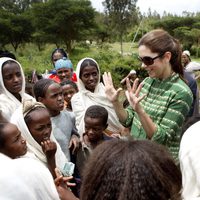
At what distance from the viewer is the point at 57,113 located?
3.02 m

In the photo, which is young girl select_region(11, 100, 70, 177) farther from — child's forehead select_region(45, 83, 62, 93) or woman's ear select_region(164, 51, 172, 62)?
woman's ear select_region(164, 51, 172, 62)

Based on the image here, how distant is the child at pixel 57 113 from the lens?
→ 2.89 m

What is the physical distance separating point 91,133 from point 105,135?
0.54 ft

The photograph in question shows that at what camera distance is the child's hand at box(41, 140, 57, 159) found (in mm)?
2250

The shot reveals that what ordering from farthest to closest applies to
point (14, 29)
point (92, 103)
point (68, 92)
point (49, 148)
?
point (14, 29), point (68, 92), point (92, 103), point (49, 148)

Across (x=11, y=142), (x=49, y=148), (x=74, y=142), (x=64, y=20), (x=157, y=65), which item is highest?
(x=64, y=20)

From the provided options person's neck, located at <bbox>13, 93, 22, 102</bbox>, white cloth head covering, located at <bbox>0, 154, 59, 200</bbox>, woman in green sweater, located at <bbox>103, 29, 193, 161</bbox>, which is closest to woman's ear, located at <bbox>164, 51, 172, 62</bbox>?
woman in green sweater, located at <bbox>103, 29, 193, 161</bbox>

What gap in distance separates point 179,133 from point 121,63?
14.8 m

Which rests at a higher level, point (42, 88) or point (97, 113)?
point (42, 88)

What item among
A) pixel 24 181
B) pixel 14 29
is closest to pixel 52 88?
pixel 24 181

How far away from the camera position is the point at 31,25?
36688mm

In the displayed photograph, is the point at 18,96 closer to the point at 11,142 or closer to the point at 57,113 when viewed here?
the point at 57,113

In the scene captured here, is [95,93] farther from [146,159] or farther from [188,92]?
[146,159]

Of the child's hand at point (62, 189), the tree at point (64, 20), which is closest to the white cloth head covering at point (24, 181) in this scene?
the child's hand at point (62, 189)
